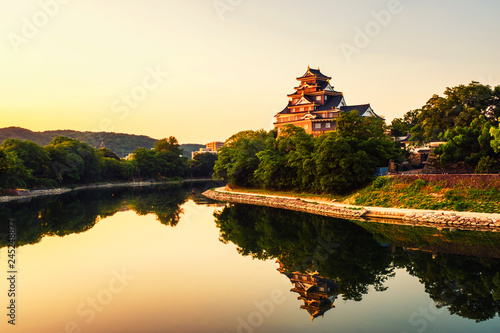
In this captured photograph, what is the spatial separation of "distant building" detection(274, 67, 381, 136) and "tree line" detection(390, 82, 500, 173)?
10.8m

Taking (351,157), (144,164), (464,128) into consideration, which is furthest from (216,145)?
(464,128)

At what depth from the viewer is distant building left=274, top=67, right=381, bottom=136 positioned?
49.1 m

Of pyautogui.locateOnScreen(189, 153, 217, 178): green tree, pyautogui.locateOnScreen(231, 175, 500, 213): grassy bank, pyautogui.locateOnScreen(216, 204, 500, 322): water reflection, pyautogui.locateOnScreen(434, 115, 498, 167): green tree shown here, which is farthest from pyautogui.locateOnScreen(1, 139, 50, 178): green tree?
pyautogui.locateOnScreen(434, 115, 498, 167): green tree

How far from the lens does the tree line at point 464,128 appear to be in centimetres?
2953

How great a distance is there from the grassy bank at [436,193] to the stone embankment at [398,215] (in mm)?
1049

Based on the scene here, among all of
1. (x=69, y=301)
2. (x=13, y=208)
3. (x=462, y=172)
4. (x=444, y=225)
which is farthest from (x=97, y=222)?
(x=462, y=172)

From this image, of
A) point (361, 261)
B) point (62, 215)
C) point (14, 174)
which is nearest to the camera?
point (361, 261)

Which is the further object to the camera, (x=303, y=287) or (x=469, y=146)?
(x=469, y=146)

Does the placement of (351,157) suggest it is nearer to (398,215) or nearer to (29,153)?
(398,215)

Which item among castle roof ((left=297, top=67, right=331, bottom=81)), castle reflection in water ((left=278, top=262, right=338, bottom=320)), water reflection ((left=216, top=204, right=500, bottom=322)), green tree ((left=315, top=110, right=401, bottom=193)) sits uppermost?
castle roof ((left=297, top=67, right=331, bottom=81))

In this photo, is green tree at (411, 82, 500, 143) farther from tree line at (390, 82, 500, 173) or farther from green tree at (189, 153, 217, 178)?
green tree at (189, 153, 217, 178)

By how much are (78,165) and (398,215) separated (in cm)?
5213

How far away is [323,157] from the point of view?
34406 millimetres

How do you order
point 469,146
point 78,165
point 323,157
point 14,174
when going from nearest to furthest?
1. point 469,146
2. point 323,157
3. point 14,174
4. point 78,165
